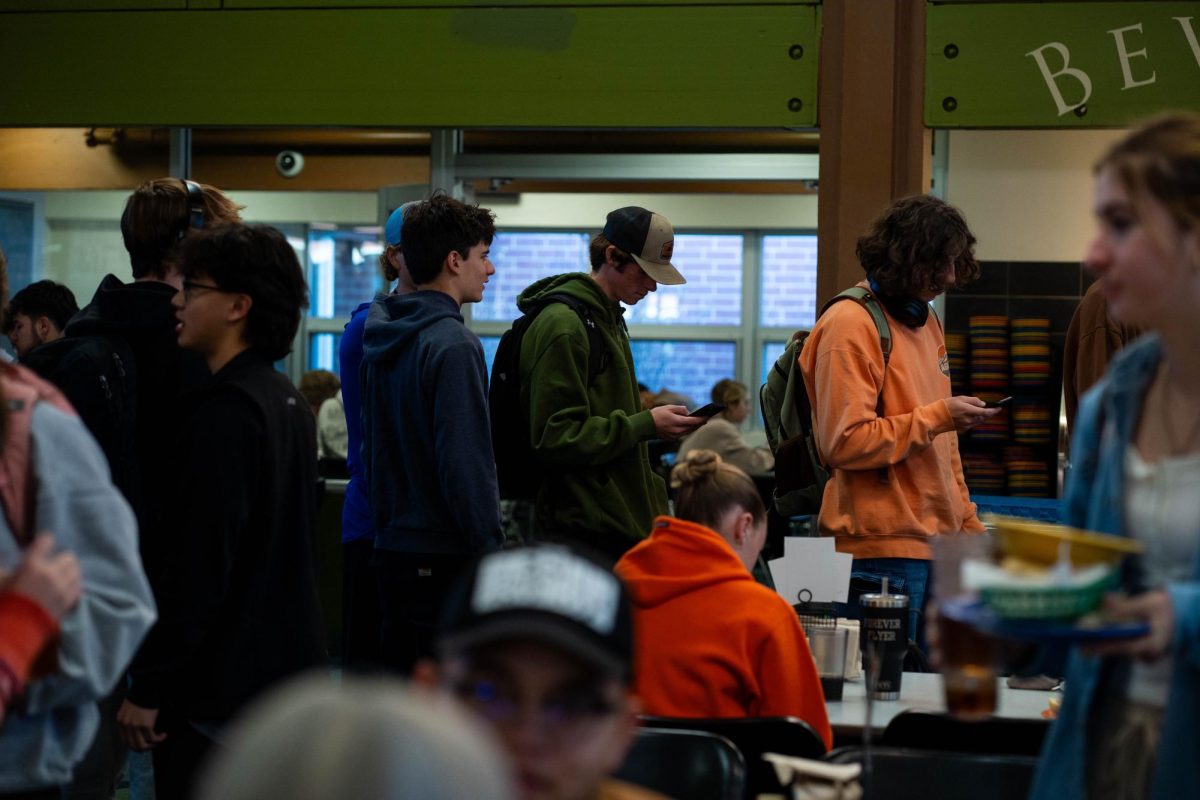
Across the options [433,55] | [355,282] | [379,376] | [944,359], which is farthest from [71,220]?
[944,359]

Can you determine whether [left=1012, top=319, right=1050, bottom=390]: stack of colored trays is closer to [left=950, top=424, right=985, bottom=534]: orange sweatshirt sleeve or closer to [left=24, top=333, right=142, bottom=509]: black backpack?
[left=950, top=424, right=985, bottom=534]: orange sweatshirt sleeve

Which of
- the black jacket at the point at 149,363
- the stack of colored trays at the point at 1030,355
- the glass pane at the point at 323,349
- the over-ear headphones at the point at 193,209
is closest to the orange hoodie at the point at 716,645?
the black jacket at the point at 149,363

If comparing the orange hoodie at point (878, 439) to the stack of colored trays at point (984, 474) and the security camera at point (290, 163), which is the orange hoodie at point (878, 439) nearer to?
the stack of colored trays at point (984, 474)

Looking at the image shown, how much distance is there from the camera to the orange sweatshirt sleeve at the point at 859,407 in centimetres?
400

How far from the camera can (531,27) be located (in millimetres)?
6430

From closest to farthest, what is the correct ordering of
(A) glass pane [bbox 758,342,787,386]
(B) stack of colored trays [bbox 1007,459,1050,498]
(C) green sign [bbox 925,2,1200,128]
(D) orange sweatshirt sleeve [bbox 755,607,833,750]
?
(D) orange sweatshirt sleeve [bbox 755,607,833,750] < (C) green sign [bbox 925,2,1200,128] < (B) stack of colored trays [bbox 1007,459,1050,498] < (A) glass pane [bbox 758,342,787,386]

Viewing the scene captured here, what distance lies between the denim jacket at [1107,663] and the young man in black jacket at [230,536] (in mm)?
1393

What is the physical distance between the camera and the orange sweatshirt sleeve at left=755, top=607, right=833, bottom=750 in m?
2.93

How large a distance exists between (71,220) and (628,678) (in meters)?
6.78

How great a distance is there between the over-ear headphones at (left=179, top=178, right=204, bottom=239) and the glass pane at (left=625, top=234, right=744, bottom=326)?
11285 mm

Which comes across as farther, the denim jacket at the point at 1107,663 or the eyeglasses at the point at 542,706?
the denim jacket at the point at 1107,663

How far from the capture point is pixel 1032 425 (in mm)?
6852

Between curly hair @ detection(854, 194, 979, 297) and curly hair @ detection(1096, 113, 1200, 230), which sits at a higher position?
curly hair @ detection(854, 194, 979, 297)

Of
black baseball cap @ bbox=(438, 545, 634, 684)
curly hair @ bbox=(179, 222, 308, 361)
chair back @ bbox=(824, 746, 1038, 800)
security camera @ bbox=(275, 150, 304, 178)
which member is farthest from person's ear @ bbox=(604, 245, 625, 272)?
security camera @ bbox=(275, 150, 304, 178)
